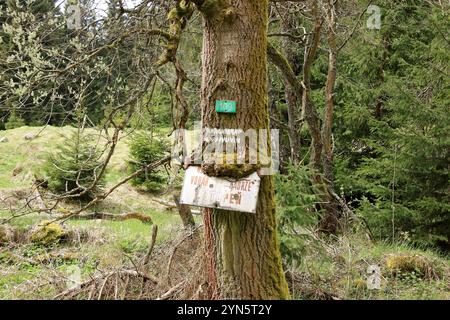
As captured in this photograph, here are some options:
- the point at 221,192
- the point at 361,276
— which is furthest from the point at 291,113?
the point at 221,192

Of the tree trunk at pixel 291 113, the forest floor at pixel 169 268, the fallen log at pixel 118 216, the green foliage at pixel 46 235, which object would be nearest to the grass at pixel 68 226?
the forest floor at pixel 169 268

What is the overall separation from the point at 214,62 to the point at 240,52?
199 millimetres

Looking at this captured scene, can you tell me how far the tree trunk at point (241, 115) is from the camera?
3.12 meters

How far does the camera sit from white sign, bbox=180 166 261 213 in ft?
9.48

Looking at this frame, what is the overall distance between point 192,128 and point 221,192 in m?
4.27

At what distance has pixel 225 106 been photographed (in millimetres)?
3125

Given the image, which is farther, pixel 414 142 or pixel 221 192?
pixel 414 142

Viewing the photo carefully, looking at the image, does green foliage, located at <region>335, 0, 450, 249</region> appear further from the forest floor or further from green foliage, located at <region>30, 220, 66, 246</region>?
green foliage, located at <region>30, 220, 66, 246</region>

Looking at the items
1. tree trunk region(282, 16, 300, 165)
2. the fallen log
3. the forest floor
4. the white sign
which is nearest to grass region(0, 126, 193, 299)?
the forest floor

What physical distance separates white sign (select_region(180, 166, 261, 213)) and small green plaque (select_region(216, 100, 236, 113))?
44cm

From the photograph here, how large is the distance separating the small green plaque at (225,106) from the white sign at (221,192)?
0.44 meters

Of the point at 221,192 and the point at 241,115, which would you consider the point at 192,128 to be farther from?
the point at 221,192

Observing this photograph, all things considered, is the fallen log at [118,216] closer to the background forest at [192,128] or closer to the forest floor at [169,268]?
the background forest at [192,128]

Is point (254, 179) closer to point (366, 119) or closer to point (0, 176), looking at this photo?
point (366, 119)
